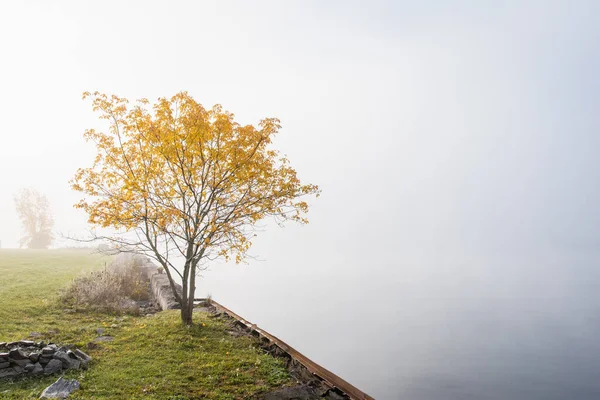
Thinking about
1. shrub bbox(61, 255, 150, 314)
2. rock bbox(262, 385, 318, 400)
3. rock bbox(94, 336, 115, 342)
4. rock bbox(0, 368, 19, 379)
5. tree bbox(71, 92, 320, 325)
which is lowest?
rock bbox(0, 368, 19, 379)

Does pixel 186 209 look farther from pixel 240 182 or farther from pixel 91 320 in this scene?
pixel 91 320

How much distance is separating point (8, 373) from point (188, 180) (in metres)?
8.14

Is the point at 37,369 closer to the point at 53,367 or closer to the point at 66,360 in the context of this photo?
the point at 53,367

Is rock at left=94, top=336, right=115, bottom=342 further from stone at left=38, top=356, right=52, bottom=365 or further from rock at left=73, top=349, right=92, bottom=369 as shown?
stone at left=38, top=356, right=52, bottom=365

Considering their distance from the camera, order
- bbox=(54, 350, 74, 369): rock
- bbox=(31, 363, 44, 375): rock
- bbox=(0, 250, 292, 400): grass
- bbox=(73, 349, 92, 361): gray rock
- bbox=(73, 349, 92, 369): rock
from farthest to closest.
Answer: bbox=(73, 349, 92, 361): gray rock
bbox=(73, 349, 92, 369): rock
bbox=(54, 350, 74, 369): rock
bbox=(31, 363, 44, 375): rock
bbox=(0, 250, 292, 400): grass

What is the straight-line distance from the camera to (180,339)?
13.7 m

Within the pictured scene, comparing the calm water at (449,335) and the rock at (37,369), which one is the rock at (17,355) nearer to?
the rock at (37,369)

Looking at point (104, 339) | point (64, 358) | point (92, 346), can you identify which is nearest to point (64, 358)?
point (64, 358)

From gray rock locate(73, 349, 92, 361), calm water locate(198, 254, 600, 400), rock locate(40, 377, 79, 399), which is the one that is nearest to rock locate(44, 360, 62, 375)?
gray rock locate(73, 349, 92, 361)

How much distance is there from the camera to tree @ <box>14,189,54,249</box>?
6712cm

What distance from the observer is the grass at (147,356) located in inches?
364

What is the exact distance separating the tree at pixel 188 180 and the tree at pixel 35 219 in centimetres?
6811

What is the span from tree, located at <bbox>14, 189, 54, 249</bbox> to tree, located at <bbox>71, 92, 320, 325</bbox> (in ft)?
223

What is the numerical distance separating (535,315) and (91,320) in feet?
202
